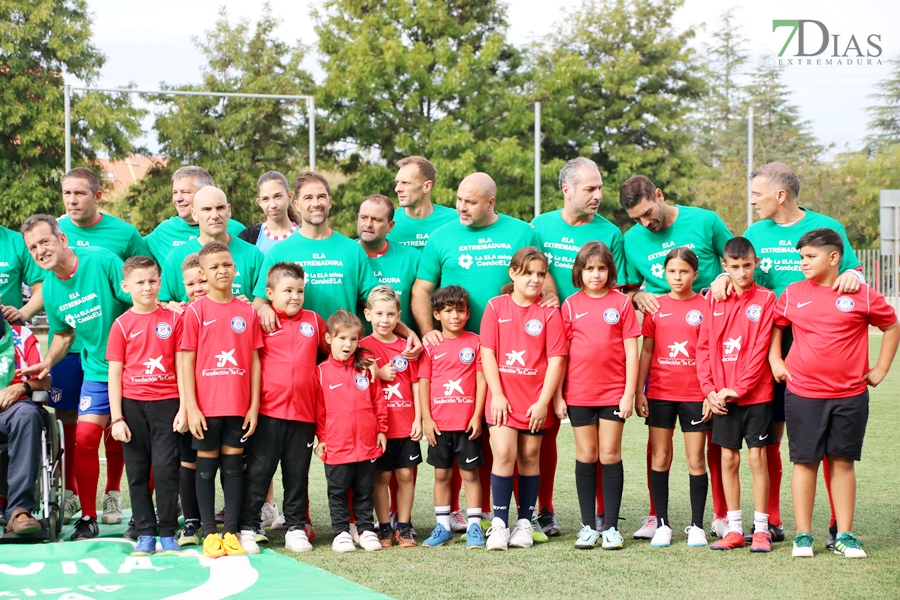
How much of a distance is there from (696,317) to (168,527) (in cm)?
313

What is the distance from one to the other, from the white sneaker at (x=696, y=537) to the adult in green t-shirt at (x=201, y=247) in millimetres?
2851

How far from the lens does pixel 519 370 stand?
572 cm

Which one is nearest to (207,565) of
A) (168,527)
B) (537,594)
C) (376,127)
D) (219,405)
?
(168,527)

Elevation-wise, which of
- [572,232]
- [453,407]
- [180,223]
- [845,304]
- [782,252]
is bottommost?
[453,407]

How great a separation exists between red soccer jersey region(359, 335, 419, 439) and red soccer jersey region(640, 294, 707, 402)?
4.51ft

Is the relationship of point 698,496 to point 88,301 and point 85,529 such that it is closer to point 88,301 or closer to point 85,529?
point 85,529

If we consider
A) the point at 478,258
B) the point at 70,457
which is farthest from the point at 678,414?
the point at 70,457

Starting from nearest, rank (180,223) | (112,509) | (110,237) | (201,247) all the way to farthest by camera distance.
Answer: (201,247) → (112,509) → (110,237) → (180,223)

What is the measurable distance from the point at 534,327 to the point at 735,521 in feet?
5.02

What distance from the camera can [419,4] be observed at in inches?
1195

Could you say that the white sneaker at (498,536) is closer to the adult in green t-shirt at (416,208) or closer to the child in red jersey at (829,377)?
the child in red jersey at (829,377)

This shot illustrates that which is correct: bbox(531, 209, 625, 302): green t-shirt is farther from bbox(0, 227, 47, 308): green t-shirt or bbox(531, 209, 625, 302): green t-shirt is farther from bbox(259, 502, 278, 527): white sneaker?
bbox(0, 227, 47, 308): green t-shirt

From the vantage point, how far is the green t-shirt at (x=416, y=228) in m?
6.52

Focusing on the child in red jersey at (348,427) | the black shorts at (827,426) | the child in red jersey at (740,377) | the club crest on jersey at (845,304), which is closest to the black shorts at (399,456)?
the child in red jersey at (348,427)
